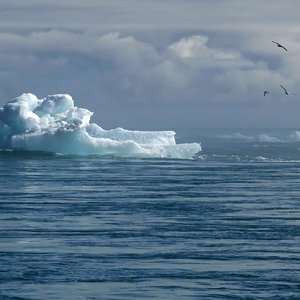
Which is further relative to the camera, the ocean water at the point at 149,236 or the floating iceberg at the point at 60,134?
the floating iceberg at the point at 60,134

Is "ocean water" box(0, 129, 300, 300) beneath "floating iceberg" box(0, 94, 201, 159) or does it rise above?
→ beneath

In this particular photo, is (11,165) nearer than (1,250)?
No

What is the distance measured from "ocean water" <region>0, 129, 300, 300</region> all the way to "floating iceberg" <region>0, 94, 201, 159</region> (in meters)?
12.3

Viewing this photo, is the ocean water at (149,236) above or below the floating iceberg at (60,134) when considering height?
below

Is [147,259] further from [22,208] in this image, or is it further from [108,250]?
[22,208]

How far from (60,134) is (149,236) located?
3800cm

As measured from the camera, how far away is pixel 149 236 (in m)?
31.4

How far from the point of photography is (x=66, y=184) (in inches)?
1989

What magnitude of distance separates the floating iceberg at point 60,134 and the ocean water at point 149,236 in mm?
Result: 12284

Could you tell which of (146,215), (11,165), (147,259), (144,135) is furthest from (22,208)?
(144,135)

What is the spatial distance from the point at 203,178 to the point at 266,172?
21.9 ft

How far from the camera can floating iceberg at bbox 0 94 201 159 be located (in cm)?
6894

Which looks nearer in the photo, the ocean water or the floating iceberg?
the ocean water

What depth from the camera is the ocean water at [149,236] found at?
24.2 metres
